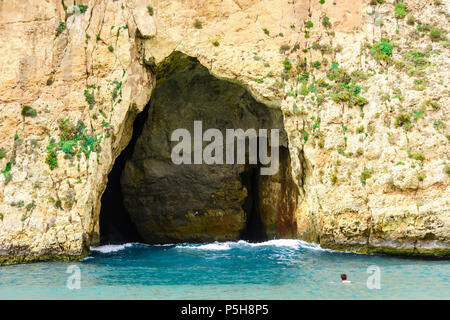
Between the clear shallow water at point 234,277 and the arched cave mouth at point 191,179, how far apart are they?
22.6 ft

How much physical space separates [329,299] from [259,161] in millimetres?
16620

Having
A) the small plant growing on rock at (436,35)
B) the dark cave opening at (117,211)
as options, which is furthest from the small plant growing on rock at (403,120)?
the dark cave opening at (117,211)

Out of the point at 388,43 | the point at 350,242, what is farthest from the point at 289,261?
the point at 388,43

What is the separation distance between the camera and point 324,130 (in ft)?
66.3

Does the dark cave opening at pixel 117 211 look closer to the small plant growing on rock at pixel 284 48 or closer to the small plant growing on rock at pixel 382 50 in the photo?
the small plant growing on rock at pixel 284 48

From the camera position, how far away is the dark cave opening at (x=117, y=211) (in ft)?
89.5

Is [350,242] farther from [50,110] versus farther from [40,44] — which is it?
[40,44]

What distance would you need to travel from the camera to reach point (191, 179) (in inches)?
1061

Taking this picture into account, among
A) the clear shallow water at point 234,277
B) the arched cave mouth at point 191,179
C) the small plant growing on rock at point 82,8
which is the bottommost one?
the clear shallow water at point 234,277

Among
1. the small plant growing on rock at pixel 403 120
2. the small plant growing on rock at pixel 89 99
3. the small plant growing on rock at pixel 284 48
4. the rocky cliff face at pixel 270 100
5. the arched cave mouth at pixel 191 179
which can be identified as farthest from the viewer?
the arched cave mouth at pixel 191 179

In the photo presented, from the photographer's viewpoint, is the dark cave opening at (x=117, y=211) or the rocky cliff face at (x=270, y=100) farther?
the dark cave opening at (x=117, y=211)

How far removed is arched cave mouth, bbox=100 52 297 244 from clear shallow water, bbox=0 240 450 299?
6892 millimetres

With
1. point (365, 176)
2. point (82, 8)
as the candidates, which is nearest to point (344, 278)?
point (365, 176)

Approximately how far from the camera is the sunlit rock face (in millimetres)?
26578
